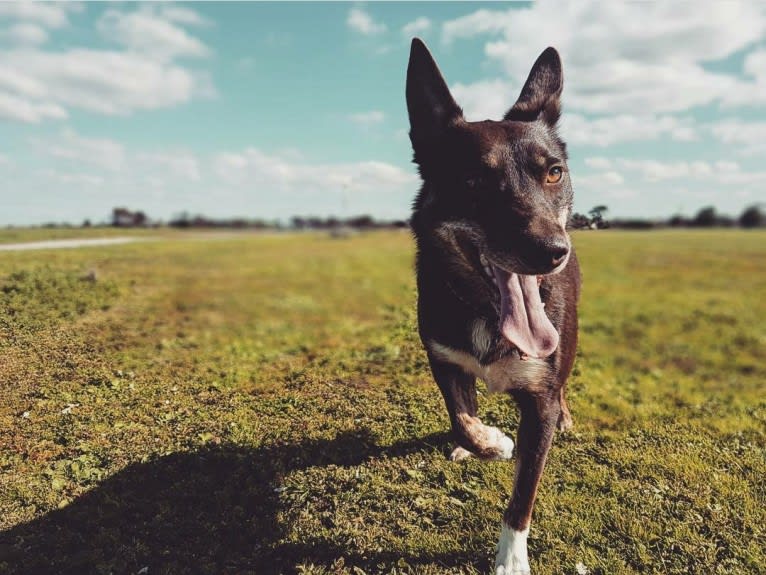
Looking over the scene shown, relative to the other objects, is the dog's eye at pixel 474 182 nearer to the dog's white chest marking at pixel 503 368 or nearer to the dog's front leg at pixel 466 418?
the dog's white chest marking at pixel 503 368

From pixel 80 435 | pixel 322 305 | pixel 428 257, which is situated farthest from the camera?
pixel 322 305

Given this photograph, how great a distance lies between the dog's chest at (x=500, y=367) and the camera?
4.16m

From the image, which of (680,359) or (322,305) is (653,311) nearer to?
(680,359)

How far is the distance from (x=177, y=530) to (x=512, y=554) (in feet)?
9.42

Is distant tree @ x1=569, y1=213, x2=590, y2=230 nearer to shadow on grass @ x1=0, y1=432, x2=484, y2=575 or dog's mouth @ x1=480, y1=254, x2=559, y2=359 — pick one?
dog's mouth @ x1=480, y1=254, x2=559, y2=359

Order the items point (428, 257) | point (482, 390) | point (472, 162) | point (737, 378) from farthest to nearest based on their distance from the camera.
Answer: point (737, 378)
point (482, 390)
point (428, 257)
point (472, 162)

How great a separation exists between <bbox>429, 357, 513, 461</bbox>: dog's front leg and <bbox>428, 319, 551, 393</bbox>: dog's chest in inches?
11.5

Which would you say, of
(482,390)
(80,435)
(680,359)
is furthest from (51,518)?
(680,359)

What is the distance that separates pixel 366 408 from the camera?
6.55 metres

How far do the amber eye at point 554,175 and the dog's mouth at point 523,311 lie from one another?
2.80ft

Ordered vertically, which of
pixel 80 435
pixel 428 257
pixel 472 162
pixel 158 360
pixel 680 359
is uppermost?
pixel 472 162

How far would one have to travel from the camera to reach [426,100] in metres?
4.41

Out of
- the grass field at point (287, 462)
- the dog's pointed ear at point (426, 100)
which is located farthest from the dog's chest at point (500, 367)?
the dog's pointed ear at point (426, 100)

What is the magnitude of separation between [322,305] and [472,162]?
13779 millimetres
